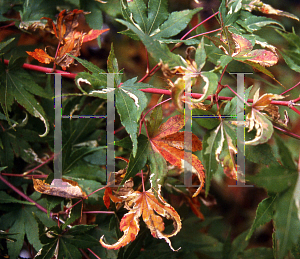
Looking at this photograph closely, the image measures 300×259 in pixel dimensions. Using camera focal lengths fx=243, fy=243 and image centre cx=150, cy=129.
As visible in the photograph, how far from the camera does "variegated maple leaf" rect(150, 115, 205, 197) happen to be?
45 centimetres

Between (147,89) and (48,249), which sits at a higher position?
(147,89)

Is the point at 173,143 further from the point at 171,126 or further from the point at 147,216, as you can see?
the point at 147,216

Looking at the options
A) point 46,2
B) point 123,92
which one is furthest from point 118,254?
point 46,2

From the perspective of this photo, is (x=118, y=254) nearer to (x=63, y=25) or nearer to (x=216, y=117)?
(x=216, y=117)

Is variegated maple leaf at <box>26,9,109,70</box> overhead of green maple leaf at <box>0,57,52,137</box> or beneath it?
overhead

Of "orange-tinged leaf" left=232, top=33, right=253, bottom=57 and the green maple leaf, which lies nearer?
"orange-tinged leaf" left=232, top=33, right=253, bottom=57

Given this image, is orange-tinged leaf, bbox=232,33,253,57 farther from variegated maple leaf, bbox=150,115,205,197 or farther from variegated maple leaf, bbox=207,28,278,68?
variegated maple leaf, bbox=150,115,205,197

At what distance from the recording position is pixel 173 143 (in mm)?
457

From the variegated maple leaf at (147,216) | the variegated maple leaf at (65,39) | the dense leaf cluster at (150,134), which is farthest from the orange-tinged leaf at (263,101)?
the variegated maple leaf at (65,39)

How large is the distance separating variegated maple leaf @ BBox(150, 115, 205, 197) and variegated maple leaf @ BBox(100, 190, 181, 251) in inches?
2.5

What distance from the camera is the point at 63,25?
535mm

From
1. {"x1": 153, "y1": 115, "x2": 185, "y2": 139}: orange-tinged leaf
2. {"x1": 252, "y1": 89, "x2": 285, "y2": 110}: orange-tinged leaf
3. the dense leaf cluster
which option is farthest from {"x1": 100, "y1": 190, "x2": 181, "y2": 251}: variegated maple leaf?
{"x1": 252, "y1": 89, "x2": 285, "y2": 110}: orange-tinged leaf

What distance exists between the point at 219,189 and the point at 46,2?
1003 mm

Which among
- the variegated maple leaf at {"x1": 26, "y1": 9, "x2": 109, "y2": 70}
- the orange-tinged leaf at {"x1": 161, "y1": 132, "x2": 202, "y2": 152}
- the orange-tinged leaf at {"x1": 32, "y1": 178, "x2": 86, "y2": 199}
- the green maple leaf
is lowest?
the orange-tinged leaf at {"x1": 32, "y1": 178, "x2": 86, "y2": 199}
